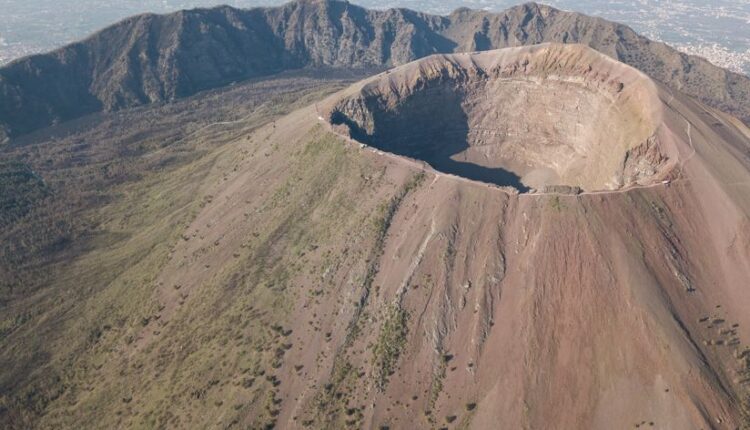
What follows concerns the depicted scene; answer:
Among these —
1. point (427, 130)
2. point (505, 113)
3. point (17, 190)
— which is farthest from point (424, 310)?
point (17, 190)

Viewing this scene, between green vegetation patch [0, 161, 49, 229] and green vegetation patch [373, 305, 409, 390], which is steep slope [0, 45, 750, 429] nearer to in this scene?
green vegetation patch [373, 305, 409, 390]

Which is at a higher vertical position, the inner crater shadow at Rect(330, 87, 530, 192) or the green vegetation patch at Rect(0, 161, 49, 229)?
the inner crater shadow at Rect(330, 87, 530, 192)

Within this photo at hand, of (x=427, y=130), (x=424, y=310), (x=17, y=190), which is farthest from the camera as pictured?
A: (x=17, y=190)

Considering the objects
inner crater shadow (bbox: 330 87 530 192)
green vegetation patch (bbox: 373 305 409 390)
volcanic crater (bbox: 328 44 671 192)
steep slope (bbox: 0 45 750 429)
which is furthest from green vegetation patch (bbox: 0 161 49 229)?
green vegetation patch (bbox: 373 305 409 390)

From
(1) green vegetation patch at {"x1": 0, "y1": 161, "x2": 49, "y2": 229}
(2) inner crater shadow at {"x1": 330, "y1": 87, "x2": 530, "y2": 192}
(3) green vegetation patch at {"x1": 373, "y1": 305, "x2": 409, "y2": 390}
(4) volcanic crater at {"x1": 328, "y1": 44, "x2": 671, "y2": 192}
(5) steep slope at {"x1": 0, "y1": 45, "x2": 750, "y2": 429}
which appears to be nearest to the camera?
(5) steep slope at {"x1": 0, "y1": 45, "x2": 750, "y2": 429}

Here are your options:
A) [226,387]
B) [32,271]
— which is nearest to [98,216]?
[32,271]

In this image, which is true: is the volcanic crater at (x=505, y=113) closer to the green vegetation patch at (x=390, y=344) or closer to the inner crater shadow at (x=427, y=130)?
the inner crater shadow at (x=427, y=130)

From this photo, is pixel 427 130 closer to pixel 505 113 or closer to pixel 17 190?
pixel 505 113
